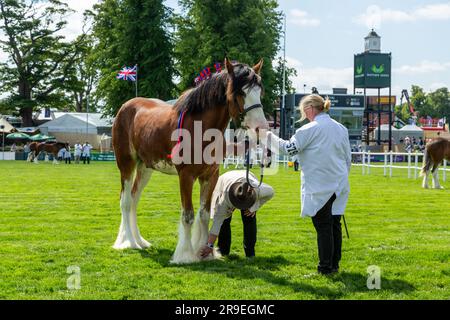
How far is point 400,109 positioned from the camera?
118 metres

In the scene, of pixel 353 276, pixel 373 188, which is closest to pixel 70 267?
pixel 353 276

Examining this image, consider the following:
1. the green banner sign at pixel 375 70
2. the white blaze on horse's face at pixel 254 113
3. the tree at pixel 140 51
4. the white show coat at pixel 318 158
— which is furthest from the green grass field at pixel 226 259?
the green banner sign at pixel 375 70

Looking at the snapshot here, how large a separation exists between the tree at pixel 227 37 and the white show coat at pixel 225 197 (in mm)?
36598

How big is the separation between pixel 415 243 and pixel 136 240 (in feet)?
13.3

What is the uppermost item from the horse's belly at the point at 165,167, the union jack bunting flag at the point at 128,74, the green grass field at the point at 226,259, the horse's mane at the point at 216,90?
the union jack bunting flag at the point at 128,74

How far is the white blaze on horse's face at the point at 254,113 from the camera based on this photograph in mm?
6027

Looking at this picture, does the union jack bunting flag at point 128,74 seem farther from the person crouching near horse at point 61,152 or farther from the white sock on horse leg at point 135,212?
the white sock on horse leg at point 135,212

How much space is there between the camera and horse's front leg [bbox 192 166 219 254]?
712cm

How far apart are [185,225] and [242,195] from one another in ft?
2.63

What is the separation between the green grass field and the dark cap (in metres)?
0.72

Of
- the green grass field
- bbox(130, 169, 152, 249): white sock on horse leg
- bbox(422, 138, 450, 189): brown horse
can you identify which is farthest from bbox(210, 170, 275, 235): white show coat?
bbox(422, 138, 450, 189): brown horse

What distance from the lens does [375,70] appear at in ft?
210

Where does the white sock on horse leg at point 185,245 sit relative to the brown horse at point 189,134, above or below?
below
